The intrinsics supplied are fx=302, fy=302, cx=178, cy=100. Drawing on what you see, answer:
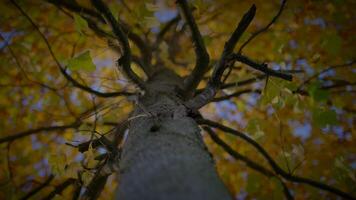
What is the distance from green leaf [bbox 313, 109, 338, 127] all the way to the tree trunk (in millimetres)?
1201

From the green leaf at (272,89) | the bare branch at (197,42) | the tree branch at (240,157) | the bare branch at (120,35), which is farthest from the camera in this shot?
the tree branch at (240,157)

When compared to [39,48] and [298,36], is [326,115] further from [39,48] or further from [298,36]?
[39,48]

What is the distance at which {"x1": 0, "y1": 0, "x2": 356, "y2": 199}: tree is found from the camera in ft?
4.91

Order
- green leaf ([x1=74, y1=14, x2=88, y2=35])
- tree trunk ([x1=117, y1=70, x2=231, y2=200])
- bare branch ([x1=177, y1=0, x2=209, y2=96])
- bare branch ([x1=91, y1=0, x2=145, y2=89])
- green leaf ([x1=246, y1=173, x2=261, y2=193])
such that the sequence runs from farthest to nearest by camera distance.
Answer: green leaf ([x1=246, y1=173, x2=261, y2=193]), green leaf ([x1=74, y1=14, x2=88, y2=35]), bare branch ([x1=177, y1=0, x2=209, y2=96]), bare branch ([x1=91, y1=0, x2=145, y2=89]), tree trunk ([x1=117, y1=70, x2=231, y2=200])

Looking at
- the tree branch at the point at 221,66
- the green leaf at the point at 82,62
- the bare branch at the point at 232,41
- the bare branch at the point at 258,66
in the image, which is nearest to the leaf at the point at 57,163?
the green leaf at the point at 82,62

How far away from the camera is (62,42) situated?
4.66 meters

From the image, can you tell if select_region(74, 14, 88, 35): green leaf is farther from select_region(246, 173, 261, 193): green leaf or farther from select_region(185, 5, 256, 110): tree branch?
select_region(246, 173, 261, 193): green leaf

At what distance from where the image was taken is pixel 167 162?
1246mm

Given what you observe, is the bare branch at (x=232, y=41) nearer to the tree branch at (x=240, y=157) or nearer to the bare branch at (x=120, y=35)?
the bare branch at (x=120, y=35)

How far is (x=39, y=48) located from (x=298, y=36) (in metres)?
3.89

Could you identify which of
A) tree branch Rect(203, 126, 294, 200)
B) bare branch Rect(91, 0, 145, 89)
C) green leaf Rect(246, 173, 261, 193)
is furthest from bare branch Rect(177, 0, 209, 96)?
green leaf Rect(246, 173, 261, 193)

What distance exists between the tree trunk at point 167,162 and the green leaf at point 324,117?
1.20 m

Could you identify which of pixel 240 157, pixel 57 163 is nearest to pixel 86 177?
pixel 57 163

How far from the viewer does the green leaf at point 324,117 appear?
234 centimetres
